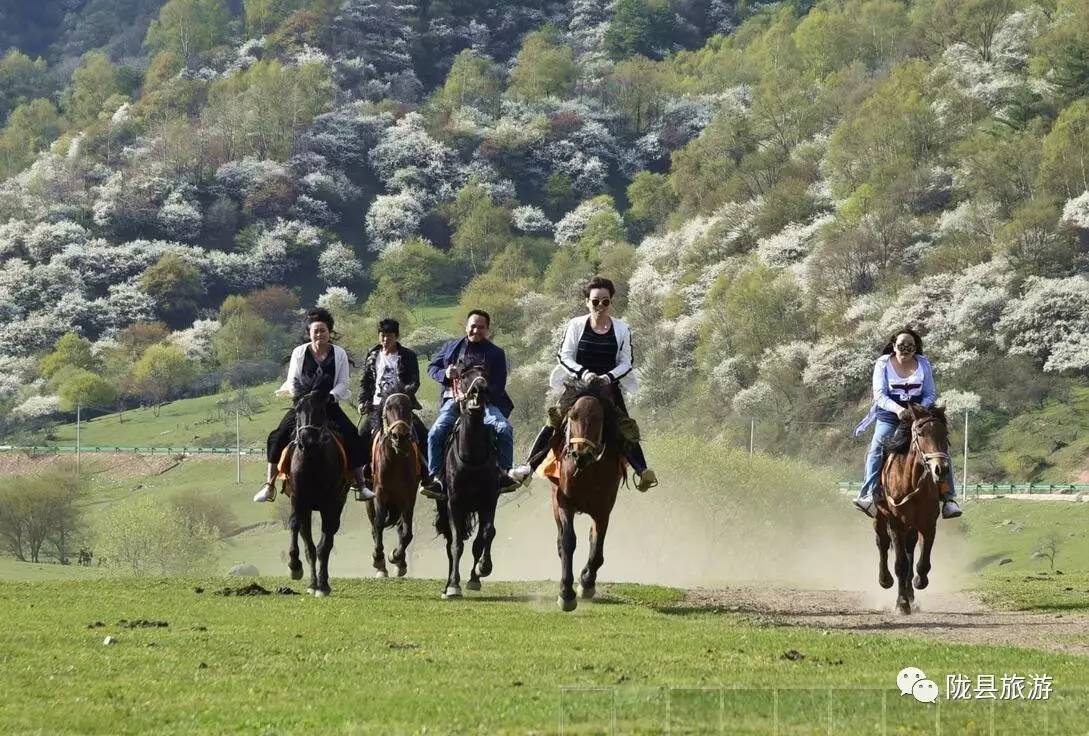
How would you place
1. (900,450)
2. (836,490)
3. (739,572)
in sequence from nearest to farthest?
(900,450) < (739,572) < (836,490)

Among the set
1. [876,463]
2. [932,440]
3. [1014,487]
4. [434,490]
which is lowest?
[434,490]

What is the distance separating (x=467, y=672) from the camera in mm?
15859

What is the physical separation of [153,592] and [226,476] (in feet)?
364

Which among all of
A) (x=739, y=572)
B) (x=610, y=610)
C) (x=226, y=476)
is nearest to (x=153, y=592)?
(x=610, y=610)

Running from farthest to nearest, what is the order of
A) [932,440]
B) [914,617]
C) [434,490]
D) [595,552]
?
[434,490] → [932,440] → [914,617] → [595,552]

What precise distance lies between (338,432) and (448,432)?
1698 millimetres

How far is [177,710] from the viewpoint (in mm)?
13578

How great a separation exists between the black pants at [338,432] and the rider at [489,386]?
1126 millimetres

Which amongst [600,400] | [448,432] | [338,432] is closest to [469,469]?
[448,432]

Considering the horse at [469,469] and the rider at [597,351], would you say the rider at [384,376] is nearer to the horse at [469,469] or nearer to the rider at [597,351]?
the horse at [469,469]

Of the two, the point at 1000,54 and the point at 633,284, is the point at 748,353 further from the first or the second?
the point at 1000,54

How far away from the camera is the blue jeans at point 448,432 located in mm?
26578

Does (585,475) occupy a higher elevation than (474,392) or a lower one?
lower

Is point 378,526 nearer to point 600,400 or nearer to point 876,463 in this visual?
point 600,400
